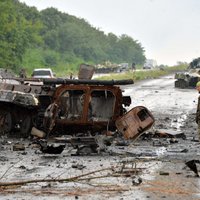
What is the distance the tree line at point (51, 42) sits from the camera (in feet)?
168

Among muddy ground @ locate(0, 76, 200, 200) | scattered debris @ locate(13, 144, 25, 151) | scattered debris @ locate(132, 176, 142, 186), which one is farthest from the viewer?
scattered debris @ locate(13, 144, 25, 151)

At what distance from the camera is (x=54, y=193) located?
332 inches

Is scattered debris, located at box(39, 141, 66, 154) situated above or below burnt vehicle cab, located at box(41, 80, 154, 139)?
below

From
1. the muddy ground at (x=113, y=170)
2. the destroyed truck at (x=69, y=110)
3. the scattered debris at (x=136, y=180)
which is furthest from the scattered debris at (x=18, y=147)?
the scattered debris at (x=136, y=180)

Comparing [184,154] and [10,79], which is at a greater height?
[10,79]

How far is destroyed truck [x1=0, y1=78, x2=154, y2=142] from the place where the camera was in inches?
588

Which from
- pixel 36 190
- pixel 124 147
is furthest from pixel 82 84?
pixel 36 190

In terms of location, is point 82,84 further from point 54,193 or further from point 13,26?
point 13,26

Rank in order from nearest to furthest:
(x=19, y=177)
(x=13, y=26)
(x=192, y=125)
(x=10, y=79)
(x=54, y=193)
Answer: (x=54, y=193)
(x=19, y=177)
(x=10, y=79)
(x=192, y=125)
(x=13, y=26)

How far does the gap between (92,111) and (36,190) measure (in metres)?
7.19

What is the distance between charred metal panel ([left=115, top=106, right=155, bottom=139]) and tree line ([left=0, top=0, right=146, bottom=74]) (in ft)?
115

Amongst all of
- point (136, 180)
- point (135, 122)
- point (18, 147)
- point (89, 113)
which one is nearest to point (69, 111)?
point (89, 113)

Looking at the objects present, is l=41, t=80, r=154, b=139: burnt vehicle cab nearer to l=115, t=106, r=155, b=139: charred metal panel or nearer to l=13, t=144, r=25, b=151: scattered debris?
l=115, t=106, r=155, b=139: charred metal panel

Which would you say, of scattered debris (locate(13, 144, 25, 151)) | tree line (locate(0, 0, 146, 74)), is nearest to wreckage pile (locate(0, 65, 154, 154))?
scattered debris (locate(13, 144, 25, 151))
